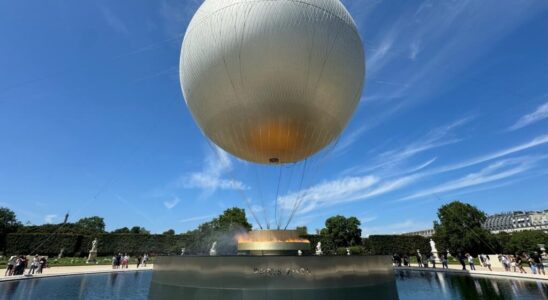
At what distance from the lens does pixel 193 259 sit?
34.0 ft

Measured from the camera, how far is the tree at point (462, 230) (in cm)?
4525

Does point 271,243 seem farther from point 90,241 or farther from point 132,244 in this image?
point 90,241

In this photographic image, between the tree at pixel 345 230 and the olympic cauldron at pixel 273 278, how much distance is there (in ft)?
190

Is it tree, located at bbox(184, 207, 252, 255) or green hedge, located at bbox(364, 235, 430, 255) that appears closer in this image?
green hedge, located at bbox(364, 235, 430, 255)

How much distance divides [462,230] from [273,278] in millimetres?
49583

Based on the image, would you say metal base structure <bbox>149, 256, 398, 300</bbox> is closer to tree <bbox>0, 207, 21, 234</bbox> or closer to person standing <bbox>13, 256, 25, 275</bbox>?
person standing <bbox>13, 256, 25, 275</bbox>

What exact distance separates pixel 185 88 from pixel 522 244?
89511mm

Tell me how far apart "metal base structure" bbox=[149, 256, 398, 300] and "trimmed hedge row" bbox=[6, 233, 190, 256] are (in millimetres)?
34339

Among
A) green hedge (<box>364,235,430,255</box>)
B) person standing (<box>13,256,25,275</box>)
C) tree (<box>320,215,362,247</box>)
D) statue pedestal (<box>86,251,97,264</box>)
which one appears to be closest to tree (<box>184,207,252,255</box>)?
statue pedestal (<box>86,251,97,264</box>)

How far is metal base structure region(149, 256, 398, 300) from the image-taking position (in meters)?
9.26

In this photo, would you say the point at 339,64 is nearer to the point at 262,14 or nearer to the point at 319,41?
the point at 319,41

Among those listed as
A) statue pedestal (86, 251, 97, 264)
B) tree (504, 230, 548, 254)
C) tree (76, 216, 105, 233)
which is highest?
tree (76, 216, 105, 233)

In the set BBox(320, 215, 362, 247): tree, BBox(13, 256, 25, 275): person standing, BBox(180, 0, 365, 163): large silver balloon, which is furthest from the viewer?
BBox(320, 215, 362, 247): tree

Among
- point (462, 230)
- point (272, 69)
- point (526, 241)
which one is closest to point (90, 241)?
point (272, 69)
